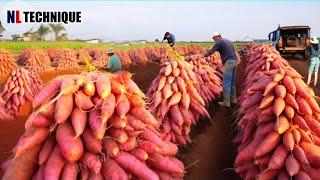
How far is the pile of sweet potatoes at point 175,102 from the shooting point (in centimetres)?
668

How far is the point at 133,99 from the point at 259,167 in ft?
6.54

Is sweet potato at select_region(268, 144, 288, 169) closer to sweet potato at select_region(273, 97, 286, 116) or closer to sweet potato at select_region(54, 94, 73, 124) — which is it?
sweet potato at select_region(273, 97, 286, 116)

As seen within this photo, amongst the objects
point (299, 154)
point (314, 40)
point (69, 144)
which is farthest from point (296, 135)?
point (314, 40)

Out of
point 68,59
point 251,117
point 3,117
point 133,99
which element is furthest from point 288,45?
point 133,99

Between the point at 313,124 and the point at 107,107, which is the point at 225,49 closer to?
the point at 313,124

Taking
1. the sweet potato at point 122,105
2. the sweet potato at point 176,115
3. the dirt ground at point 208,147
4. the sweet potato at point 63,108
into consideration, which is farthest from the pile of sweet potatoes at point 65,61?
the sweet potato at point 63,108

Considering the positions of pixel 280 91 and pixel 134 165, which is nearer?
pixel 134 165

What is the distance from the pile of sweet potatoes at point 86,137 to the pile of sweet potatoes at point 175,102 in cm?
290

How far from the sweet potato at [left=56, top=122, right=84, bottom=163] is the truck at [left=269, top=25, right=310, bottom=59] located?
2707 cm

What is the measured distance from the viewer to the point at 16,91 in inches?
438

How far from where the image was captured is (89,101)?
138 inches

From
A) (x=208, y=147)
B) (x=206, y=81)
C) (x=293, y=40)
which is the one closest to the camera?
(x=208, y=147)

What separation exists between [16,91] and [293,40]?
22.5 m

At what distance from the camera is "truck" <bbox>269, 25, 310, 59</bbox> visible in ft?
95.1
